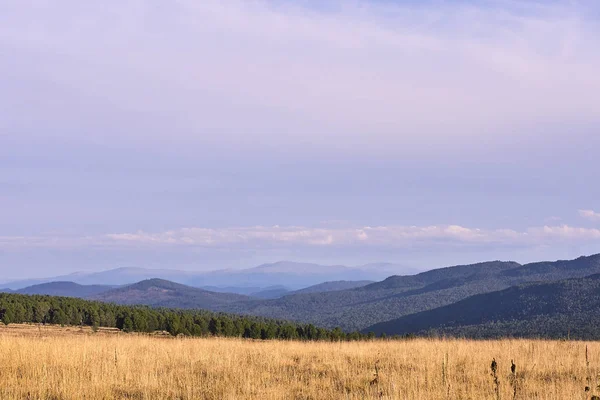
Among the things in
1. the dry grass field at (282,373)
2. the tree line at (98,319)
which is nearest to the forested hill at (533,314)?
the tree line at (98,319)

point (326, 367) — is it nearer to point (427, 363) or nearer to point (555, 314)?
point (427, 363)

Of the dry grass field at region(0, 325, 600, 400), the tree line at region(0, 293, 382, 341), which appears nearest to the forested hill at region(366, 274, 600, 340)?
the tree line at region(0, 293, 382, 341)

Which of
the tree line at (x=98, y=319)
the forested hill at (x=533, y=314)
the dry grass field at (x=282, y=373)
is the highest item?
the dry grass field at (x=282, y=373)

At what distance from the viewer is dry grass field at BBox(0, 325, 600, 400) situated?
399 inches

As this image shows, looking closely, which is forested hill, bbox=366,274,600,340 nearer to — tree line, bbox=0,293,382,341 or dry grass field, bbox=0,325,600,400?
tree line, bbox=0,293,382,341

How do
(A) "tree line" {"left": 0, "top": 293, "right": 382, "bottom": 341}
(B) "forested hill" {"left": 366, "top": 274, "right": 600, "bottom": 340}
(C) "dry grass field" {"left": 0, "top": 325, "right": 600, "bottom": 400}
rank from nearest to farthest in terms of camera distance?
(C) "dry grass field" {"left": 0, "top": 325, "right": 600, "bottom": 400} → (A) "tree line" {"left": 0, "top": 293, "right": 382, "bottom": 341} → (B) "forested hill" {"left": 366, "top": 274, "right": 600, "bottom": 340}

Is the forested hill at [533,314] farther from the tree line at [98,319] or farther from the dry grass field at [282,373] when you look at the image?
the dry grass field at [282,373]

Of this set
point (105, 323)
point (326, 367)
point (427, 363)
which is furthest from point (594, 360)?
point (105, 323)

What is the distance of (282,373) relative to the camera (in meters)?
13.0

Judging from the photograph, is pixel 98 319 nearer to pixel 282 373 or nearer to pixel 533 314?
pixel 282 373

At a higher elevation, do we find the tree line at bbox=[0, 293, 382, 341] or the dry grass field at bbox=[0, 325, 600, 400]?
the dry grass field at bbox=[0, 325, 600, 400]

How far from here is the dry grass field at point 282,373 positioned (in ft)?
33.2

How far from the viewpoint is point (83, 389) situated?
1024 cm

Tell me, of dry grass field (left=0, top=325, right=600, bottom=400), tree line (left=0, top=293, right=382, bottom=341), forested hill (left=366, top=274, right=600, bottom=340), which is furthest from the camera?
forested hill (left=366, top=274, right=600, bottom=340)
